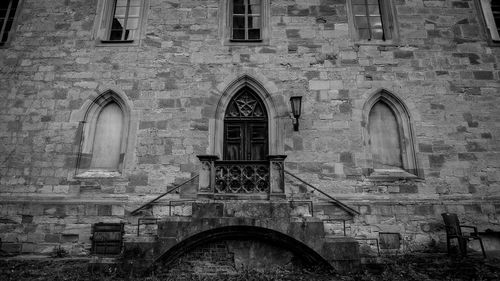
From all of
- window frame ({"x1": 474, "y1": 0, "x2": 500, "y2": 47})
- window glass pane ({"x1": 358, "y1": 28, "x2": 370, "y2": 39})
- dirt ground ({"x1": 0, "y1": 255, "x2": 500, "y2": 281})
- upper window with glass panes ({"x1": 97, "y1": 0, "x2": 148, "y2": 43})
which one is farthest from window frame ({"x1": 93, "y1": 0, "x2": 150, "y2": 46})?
window frame ({"x1": 474, "y1": 0, "x2": 500, "y2": 47})

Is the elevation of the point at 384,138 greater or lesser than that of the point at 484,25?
lesser

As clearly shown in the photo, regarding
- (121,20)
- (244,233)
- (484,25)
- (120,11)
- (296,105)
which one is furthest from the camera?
(120,11)

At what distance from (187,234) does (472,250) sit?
22.8ft

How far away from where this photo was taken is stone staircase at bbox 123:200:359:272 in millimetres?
6234

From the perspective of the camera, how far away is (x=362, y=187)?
8.36 metres

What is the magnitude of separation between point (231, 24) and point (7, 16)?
23.3 feet

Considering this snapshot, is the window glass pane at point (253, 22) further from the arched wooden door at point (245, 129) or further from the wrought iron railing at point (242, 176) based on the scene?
the wrought iron railing at point (242, 176)

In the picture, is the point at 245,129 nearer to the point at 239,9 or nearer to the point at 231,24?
the point at 231,24

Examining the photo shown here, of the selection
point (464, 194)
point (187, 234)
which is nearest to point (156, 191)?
point (187, 234)

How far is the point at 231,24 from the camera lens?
9875 mm

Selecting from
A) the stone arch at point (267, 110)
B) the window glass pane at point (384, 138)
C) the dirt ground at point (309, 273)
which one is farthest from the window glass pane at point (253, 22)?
the dirt ground at point (309, 273)

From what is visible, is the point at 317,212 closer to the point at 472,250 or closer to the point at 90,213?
the point at 472,250

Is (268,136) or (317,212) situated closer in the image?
(317,212)

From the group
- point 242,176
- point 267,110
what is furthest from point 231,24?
point 242,176
